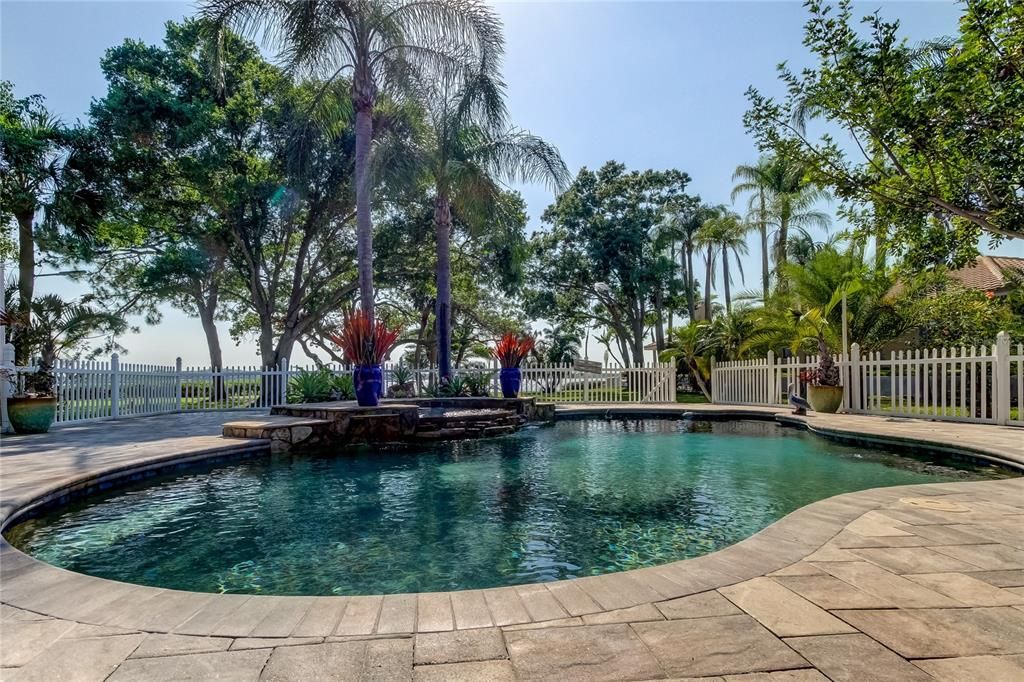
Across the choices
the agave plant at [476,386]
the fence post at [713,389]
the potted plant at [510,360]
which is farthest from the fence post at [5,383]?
the fence post at [713,389]

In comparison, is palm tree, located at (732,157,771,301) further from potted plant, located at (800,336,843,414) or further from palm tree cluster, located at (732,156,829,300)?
potted plant, located at (800,336,843,414)

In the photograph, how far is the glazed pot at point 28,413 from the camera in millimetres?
7145

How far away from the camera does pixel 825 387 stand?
970 cm

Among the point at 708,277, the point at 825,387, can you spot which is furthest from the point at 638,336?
the point at 825,387

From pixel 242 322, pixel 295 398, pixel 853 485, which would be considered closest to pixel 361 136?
pixel 295 398

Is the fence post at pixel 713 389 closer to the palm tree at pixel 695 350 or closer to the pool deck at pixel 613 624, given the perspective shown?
→ the palm tree at pixel 695 350

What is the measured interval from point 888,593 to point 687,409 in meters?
Result: 9.19

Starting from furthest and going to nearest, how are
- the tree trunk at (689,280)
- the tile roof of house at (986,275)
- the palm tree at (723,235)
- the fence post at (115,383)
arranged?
the tree trunk at (689,280), the palm tree at (723,235), the tile roof of house at (986,275), the fence post at (115,383)

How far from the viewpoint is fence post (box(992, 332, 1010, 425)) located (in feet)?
23.7

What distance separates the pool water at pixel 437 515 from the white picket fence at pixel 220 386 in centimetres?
505

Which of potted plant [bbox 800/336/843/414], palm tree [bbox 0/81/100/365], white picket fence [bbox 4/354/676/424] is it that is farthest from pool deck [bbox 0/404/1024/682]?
palm tree [bbox 0/81/100/365]

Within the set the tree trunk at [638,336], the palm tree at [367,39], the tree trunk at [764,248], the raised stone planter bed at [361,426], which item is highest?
the palm tree at [367,39]

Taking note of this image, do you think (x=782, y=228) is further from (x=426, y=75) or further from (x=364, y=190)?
(x=364, y=190)

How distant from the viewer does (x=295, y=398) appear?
10.4 metres
